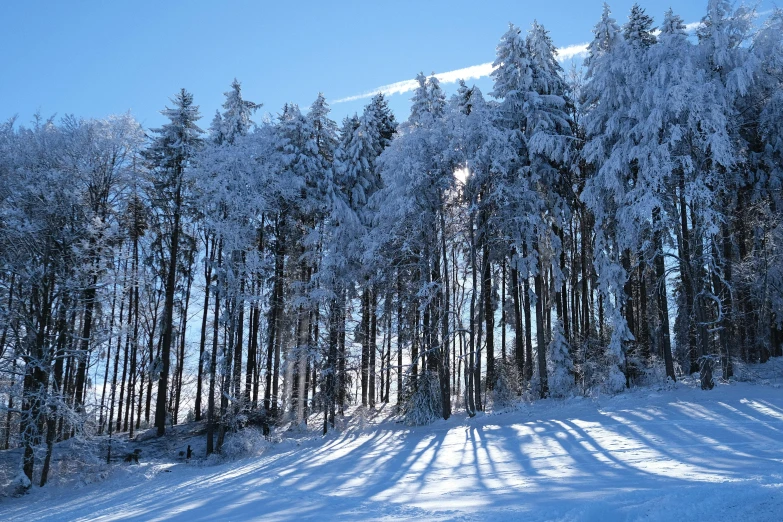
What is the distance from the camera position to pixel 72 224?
17.3 metres

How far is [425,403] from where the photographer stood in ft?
66.9

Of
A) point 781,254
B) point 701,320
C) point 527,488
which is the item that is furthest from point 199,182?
point 781,254

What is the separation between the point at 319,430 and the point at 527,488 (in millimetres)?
15929

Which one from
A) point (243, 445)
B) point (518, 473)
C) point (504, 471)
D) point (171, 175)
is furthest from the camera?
point (171, 175)

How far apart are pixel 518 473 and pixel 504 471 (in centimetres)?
42

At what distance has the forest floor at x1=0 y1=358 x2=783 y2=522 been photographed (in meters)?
5.93

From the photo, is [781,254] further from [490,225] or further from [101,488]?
[101,488]

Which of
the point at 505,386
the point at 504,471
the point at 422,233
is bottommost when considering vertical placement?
the point at 504,471

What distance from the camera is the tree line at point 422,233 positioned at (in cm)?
1702

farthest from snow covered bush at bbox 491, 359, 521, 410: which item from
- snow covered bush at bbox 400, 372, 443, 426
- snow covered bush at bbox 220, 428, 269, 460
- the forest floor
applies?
snow covered bush at bbox 220, 428, 269, 460

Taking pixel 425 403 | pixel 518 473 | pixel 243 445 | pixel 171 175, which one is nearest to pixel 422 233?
pixel 425 403

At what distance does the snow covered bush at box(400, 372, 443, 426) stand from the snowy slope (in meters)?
1.11

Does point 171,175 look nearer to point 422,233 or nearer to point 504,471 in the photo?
point 422,233

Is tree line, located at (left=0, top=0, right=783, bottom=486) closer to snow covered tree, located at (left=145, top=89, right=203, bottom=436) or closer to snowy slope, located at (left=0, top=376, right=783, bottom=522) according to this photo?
snow covered tree, located at (left=145, top=89, right=203, bottom=436)
